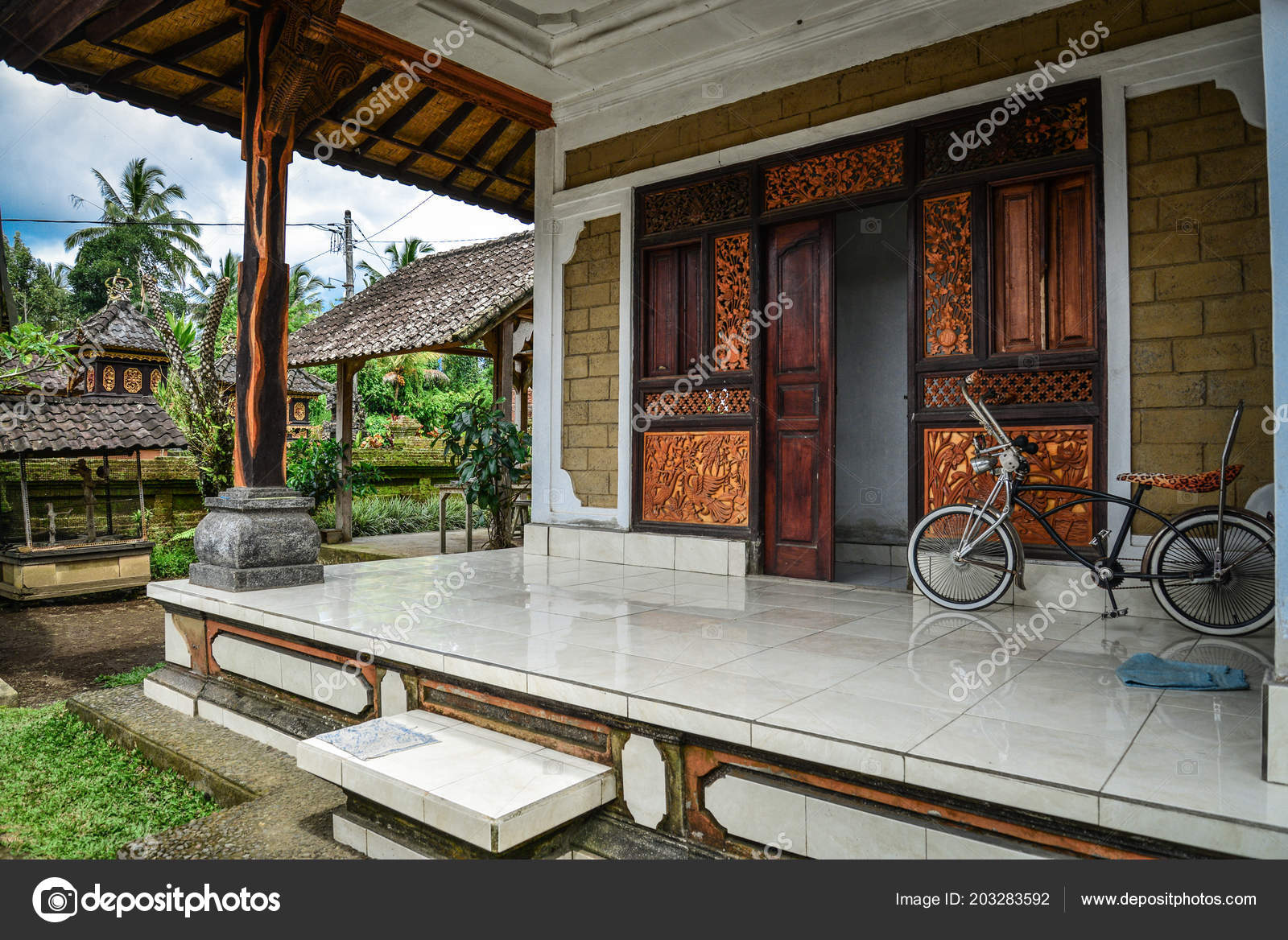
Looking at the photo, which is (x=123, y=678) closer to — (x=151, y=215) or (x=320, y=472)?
(x=320, y=472)

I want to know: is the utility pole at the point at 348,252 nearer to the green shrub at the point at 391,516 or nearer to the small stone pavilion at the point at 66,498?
the green shrub at the point at 391,516

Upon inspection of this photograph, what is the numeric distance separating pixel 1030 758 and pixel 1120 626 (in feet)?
6.65

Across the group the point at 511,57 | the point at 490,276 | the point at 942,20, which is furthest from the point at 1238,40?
the point at 490,276

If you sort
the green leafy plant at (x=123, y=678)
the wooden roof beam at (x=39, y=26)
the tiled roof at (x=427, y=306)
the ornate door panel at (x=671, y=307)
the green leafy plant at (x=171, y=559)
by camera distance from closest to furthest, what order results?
the wooden roof beam at (x=39, y=26) < the green leafy plant at (x=123, y=678) < the ornate door panel at (x=671, y=307) < the tiled roof at (x=427, y=306) < the green leafy plant at (x=171, y=559)

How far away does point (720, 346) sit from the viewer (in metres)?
5.47

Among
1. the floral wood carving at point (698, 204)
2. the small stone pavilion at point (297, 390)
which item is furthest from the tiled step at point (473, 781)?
the small stone pavilion at point (297, 390)

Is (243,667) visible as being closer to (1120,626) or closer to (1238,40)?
(1120,626)

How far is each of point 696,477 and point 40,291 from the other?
2534 centimetres

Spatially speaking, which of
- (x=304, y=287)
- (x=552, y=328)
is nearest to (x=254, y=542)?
(x=552, y=328)

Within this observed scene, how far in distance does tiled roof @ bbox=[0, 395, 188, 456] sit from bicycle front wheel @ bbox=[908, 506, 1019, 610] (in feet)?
26.4

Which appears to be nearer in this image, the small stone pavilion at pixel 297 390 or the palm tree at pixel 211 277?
the small stone pavilion at pixel 297 390

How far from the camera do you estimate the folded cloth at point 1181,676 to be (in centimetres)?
249

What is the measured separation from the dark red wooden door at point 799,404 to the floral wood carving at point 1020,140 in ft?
2.53

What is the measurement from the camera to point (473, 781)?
7.63 ft
